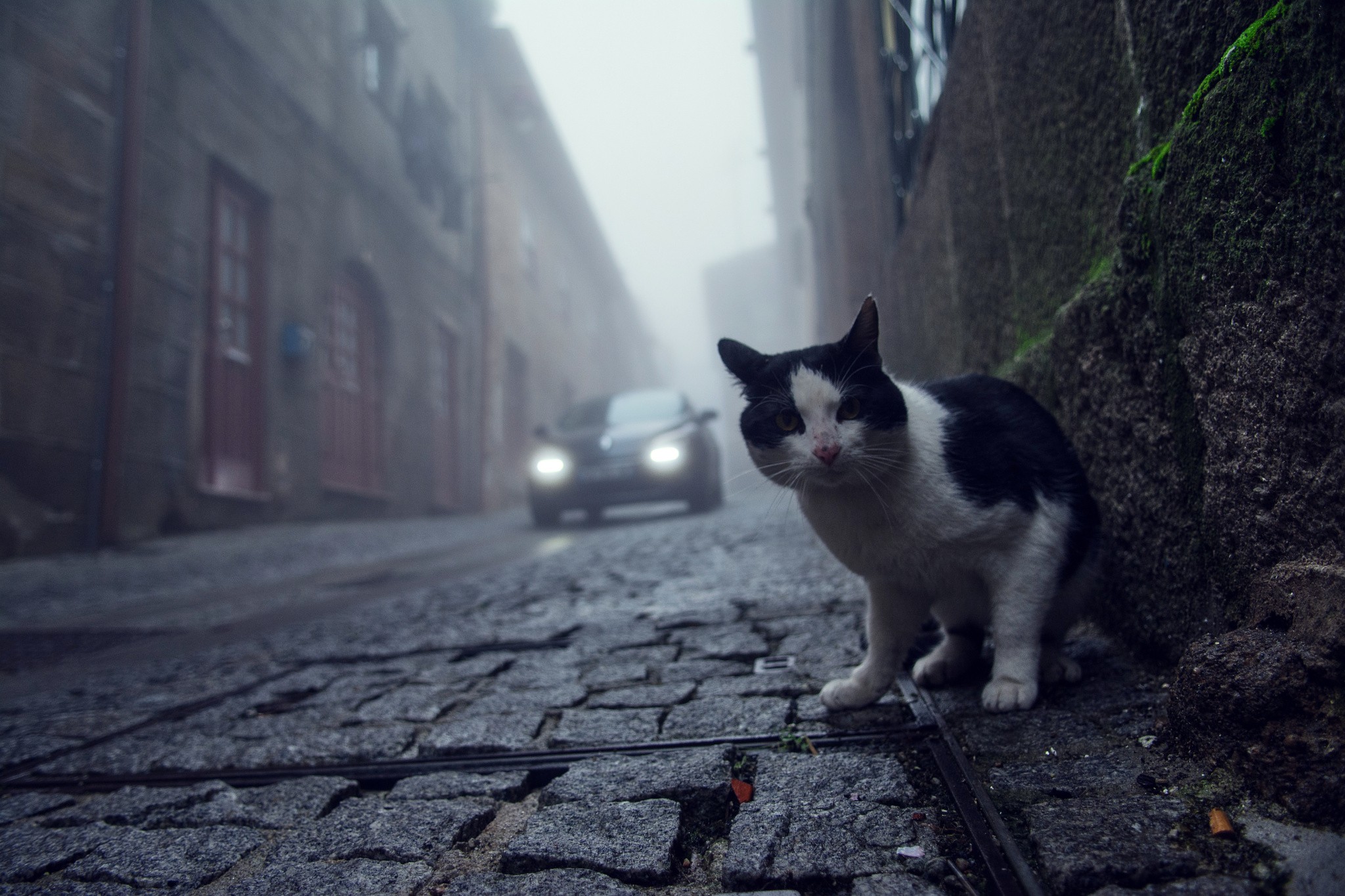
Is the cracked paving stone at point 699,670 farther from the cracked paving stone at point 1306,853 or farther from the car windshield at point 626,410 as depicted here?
the car windshield at point 626,410

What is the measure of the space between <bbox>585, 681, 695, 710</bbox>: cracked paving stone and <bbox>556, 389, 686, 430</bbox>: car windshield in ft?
Result: 22.6

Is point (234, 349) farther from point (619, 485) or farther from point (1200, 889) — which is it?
point (1200, 889)

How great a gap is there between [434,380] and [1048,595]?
1255 cm

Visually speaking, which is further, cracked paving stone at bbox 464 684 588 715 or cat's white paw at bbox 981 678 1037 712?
cracked paving stone at bbox 464 684 588 715

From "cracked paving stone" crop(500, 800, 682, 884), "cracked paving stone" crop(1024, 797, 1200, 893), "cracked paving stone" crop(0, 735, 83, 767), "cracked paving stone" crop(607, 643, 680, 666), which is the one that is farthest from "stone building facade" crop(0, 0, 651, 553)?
"cracked paving stone" crop(1024, 797, 1200, 893)

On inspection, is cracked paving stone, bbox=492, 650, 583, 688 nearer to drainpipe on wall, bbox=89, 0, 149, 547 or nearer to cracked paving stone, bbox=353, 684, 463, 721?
cracked paving stone, bbox=353, 684, 463, 721

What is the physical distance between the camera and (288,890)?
1.39 m

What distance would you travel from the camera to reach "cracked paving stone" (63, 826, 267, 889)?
1.48m

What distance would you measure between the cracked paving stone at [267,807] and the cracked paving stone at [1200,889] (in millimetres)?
1381

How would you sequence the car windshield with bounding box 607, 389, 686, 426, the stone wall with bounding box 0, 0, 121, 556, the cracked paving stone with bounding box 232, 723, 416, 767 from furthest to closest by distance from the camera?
the car windshield with bounding box 607, 389, 686, 426, the stone wall with bounding box 0, 0, 121, 556, the cracked paving stone with bounding box 232, 723, 416, 767

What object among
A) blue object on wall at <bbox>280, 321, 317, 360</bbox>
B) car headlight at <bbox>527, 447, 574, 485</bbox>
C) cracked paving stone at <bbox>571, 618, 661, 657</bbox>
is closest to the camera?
cracked paving stone at <bbox>571, 618, 661, 657</bbox>

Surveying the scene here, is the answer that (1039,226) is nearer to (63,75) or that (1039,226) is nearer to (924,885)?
(924,885)

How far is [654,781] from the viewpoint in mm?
1685

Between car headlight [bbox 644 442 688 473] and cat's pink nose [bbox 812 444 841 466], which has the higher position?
car headlight [bbox 644 442 688 473]
